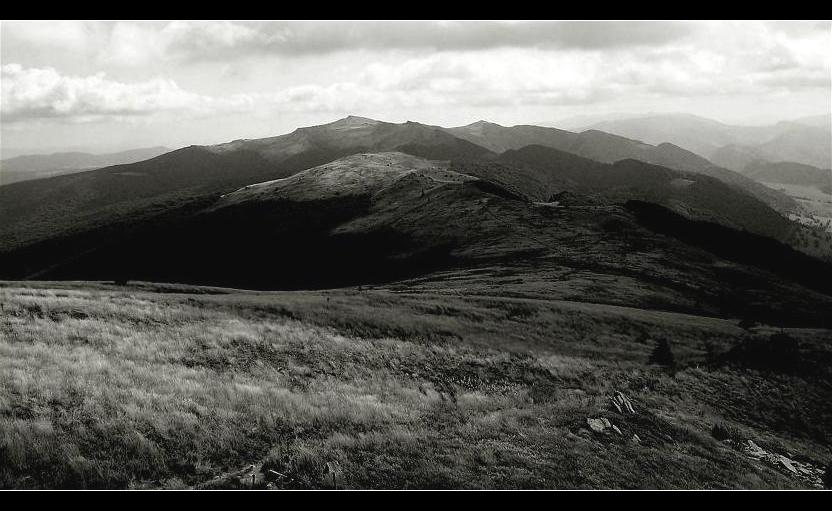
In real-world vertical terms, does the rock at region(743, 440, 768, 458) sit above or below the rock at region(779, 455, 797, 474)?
above

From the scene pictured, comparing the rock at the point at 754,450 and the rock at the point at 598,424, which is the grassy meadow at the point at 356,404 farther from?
the rock at the point at 754,450

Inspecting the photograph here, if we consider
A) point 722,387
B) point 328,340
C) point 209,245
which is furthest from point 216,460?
point 209,245

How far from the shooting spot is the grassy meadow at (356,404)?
10641 millimetres

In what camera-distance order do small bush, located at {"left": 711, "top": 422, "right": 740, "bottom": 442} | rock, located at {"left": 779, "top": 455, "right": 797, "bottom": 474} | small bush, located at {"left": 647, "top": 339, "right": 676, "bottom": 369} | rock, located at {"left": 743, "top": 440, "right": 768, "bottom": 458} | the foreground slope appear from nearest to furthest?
rock, located at {"left": 779, "top": 455, "right": 797, "bottom": 474}, rock, located at {"left": 743, "top": 440, "right": 768, "bottom": 458}, small bush, located at {"left": 711, "top": 422, "right": 740, "bottom": 442}, small bush, located at {"left": 647, "top": 339, "right": 676, "bottom": 369}, the foreground slope

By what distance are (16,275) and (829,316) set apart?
193090 mm

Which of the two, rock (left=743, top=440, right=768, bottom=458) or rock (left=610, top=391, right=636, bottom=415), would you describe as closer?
rock (left=610, top=391, right=636, bottom=415)

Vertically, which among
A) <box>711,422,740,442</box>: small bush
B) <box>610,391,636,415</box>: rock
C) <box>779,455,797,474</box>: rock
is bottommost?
<box>779,455,797,474</box>: rock

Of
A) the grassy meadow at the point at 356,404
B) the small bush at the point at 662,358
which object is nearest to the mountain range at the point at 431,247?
the small bush at the point at 662,358

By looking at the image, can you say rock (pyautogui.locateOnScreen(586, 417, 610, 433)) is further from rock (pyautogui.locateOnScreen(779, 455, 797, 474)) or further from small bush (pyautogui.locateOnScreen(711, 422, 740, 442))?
rock (pyautogui.locateOnScreen(779, 455, 797, 474))

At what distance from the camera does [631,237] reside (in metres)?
98.2

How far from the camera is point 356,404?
1650 centimetres

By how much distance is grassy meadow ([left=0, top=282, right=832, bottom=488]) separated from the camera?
34.9ft

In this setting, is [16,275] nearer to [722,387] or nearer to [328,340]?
[328,340]

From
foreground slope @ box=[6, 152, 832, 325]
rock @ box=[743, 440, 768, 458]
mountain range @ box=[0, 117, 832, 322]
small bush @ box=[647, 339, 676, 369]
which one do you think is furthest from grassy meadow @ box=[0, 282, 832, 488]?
mountain range @ box=[0, 117, 832, 322]
